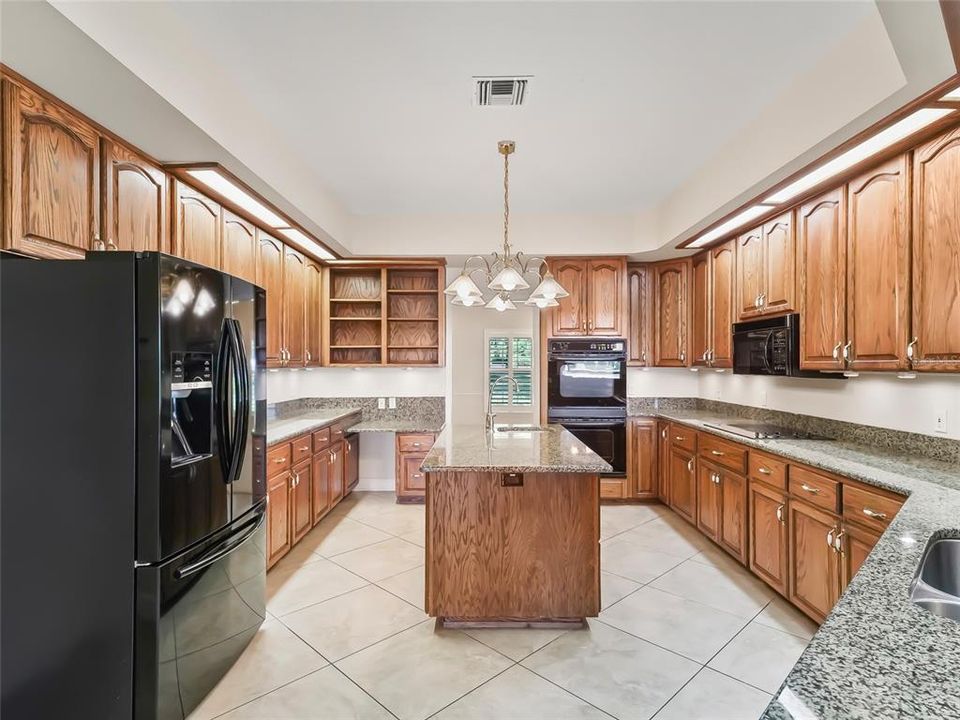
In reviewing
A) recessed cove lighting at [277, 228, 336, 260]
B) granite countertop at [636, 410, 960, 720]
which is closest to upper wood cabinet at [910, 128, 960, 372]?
granite countertop at [636, 410, 960, 720]

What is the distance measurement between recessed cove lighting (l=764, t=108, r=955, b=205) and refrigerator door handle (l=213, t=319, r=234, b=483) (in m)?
3.06

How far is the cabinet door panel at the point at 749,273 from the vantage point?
11.7 ft

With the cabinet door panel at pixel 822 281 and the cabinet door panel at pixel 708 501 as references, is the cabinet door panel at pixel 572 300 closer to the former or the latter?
the cabinet door panel at pixel 708 501

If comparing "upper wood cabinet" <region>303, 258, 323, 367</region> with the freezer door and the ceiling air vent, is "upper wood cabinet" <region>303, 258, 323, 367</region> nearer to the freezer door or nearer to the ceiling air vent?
the freezer door

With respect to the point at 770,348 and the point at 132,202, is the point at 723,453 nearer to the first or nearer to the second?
the point at 770,348

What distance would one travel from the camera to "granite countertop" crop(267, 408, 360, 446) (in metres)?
3.43

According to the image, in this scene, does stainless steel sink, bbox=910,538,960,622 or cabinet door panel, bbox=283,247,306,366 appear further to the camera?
cabinet door panel, bbox=283,247,306,366

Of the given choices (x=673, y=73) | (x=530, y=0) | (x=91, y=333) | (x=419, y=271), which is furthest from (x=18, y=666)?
(x=419, y=271)

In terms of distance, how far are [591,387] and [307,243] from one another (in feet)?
9.67

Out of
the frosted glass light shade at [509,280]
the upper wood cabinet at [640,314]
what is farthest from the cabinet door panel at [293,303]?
the upper wood cabinet at [640,314]

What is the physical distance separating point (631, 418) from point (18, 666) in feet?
14.4

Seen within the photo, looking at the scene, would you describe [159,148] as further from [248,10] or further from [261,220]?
[261,220]

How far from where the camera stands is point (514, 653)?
2.36m

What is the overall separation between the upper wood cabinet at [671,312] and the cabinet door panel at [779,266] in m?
1.26
